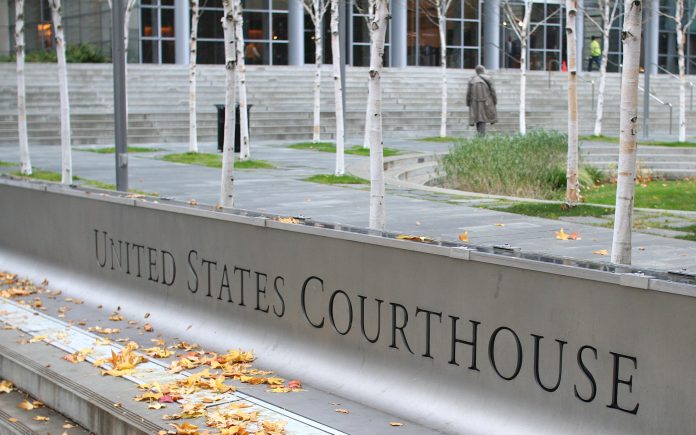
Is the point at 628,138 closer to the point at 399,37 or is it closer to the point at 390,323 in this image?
the point at 390,323

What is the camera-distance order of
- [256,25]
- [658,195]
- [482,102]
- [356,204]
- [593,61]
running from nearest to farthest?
[356,204]
[658,195]
[482,102]
[256,25]
[593,61]

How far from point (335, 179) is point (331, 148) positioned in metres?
8.87

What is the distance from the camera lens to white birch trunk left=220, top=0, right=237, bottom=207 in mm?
12406

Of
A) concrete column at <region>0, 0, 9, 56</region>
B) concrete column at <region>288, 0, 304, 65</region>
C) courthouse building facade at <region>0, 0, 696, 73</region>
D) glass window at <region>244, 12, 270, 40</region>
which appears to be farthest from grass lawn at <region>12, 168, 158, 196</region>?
concrete column at <region>0, 0, 9, 56</region>

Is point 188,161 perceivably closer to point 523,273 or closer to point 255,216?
point 255,216

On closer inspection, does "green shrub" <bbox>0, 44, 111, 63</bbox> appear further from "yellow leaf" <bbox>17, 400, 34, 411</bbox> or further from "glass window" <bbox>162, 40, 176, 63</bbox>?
"yellow leaf" <bbox>17, 400, 34, 411</bbox>

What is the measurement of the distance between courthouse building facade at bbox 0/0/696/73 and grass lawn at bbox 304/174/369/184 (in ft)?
78.9

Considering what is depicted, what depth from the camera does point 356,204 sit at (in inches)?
578

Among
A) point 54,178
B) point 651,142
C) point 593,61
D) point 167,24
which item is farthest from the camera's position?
point 593,61

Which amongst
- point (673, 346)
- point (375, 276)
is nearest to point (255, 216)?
point (375, 276)

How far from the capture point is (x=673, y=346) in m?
4.54

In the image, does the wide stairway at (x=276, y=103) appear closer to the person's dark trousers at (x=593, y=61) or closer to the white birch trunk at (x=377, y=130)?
the person's dark trousers at (x=593, y=61)

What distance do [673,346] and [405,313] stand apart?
6.40ft

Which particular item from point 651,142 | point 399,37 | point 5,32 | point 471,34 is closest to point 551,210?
point 651,142
